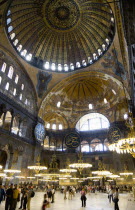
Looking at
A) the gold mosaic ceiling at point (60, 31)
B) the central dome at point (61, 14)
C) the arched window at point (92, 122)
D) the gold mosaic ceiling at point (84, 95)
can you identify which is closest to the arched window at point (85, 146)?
the arched window at point (92, 122)

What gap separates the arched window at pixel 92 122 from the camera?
23.9m

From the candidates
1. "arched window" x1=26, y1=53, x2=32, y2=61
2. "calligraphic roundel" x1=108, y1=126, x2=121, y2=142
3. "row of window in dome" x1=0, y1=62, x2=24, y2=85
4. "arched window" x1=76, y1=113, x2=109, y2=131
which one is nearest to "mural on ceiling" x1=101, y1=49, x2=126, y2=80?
"calligraphic roundel" x1=108, y1=126, x2=121, y2=142

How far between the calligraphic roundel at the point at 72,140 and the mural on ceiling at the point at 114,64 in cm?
975

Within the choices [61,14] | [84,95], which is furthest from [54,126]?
[61,14]

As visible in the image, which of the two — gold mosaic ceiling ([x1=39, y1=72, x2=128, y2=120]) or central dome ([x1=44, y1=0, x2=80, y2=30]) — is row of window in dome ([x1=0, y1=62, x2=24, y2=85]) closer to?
gold mosaic ceiling ([x1=39, y1=72, x2=128, y2=120])

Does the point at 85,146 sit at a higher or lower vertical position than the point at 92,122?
lower

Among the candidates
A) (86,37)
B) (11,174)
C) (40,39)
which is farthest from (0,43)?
(11,174)

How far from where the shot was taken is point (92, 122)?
2455 centimetres

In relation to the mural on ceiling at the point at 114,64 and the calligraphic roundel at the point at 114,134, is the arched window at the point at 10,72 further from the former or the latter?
the calligraphic roundel at the point at 114,134

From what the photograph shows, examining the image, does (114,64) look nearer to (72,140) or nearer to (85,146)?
(72,140)

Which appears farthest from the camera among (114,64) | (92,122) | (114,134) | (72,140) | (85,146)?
(92,122)

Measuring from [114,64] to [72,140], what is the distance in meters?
11.0

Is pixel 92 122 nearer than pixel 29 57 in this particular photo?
No

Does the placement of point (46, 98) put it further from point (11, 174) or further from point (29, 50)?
point (11, 174)
